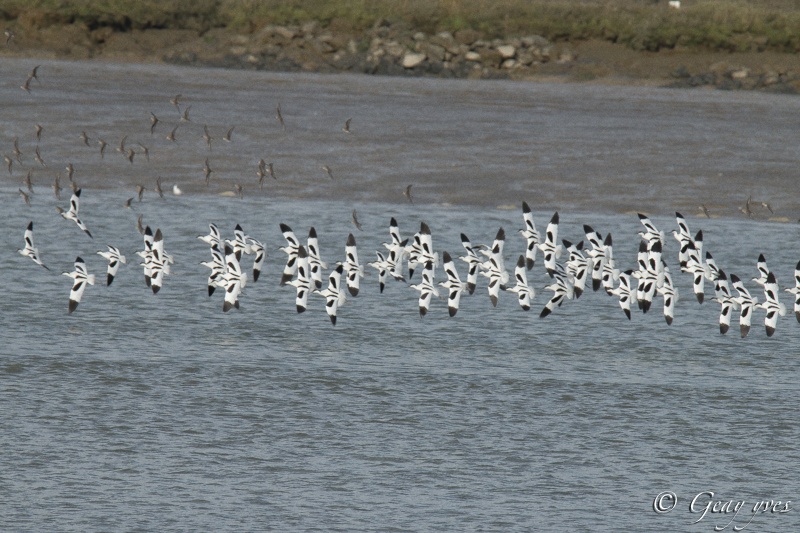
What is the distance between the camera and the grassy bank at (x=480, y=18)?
57469 millimetres

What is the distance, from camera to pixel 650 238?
2122 cm

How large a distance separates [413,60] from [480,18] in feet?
25.4

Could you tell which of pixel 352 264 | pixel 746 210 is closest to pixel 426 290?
pixel 352 264

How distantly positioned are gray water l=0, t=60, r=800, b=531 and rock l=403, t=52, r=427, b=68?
17.4 m

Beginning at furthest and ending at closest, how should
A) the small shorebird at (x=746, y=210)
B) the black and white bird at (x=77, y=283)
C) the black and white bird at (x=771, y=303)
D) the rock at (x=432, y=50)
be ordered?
the rock at (x=432, y=50) < the small shorebird at (x=746, y=210) < the black and white bird at (x=77, y=283) < the black and white bird at (x=771, y=303)

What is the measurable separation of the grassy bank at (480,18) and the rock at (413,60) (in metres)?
5.11

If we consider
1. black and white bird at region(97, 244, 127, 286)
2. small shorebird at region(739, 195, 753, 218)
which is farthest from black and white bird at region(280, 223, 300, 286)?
small shorebird at region(739, 195, 753, 218)

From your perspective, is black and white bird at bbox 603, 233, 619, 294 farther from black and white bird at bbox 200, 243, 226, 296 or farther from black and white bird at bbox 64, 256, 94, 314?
black and white bird at bbox 64, 256, 94, 314

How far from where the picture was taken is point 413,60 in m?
53.8

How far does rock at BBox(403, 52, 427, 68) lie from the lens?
176ft

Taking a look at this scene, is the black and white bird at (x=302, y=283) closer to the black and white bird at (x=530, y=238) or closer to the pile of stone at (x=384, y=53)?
the black and white bird at (x=530, y=238)

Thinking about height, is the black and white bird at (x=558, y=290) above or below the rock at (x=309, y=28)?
below

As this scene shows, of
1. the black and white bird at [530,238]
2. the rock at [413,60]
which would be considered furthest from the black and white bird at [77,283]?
the rock at [413,60]

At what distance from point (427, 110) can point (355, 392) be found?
24.3m
